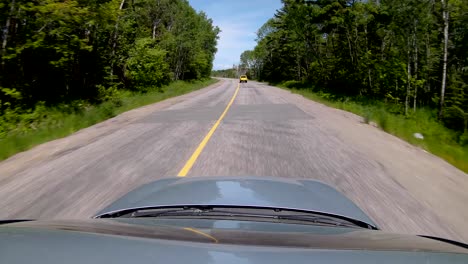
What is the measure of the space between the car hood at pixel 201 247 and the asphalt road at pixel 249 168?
3.26 metres

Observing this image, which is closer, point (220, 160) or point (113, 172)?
point (113, 172)

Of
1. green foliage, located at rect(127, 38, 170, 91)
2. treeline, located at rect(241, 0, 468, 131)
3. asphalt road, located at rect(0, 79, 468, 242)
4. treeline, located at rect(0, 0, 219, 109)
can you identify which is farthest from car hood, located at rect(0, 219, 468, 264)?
green foliage, located at rect(127, 38, 170, 91)

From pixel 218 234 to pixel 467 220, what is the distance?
4927mm

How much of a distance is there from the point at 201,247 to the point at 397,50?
2998 cm

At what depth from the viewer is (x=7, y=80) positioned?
16938 millimetres

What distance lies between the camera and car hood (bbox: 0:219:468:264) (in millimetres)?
1657

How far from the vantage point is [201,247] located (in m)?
1.76

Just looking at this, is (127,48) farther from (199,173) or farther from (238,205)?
(238,205)

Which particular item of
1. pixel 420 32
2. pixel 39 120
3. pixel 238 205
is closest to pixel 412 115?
pixel 420 32

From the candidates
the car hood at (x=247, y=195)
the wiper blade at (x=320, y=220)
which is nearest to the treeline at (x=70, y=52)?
the car hood at (x=247, y=195)

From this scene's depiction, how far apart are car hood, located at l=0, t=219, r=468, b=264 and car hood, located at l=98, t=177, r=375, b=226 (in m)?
0.72

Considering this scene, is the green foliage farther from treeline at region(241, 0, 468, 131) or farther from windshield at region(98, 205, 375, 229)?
windshield at region(98, 205, 375, 229)

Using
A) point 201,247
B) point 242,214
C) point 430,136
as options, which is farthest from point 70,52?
point 201,247

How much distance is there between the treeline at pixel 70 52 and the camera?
54.0ft
